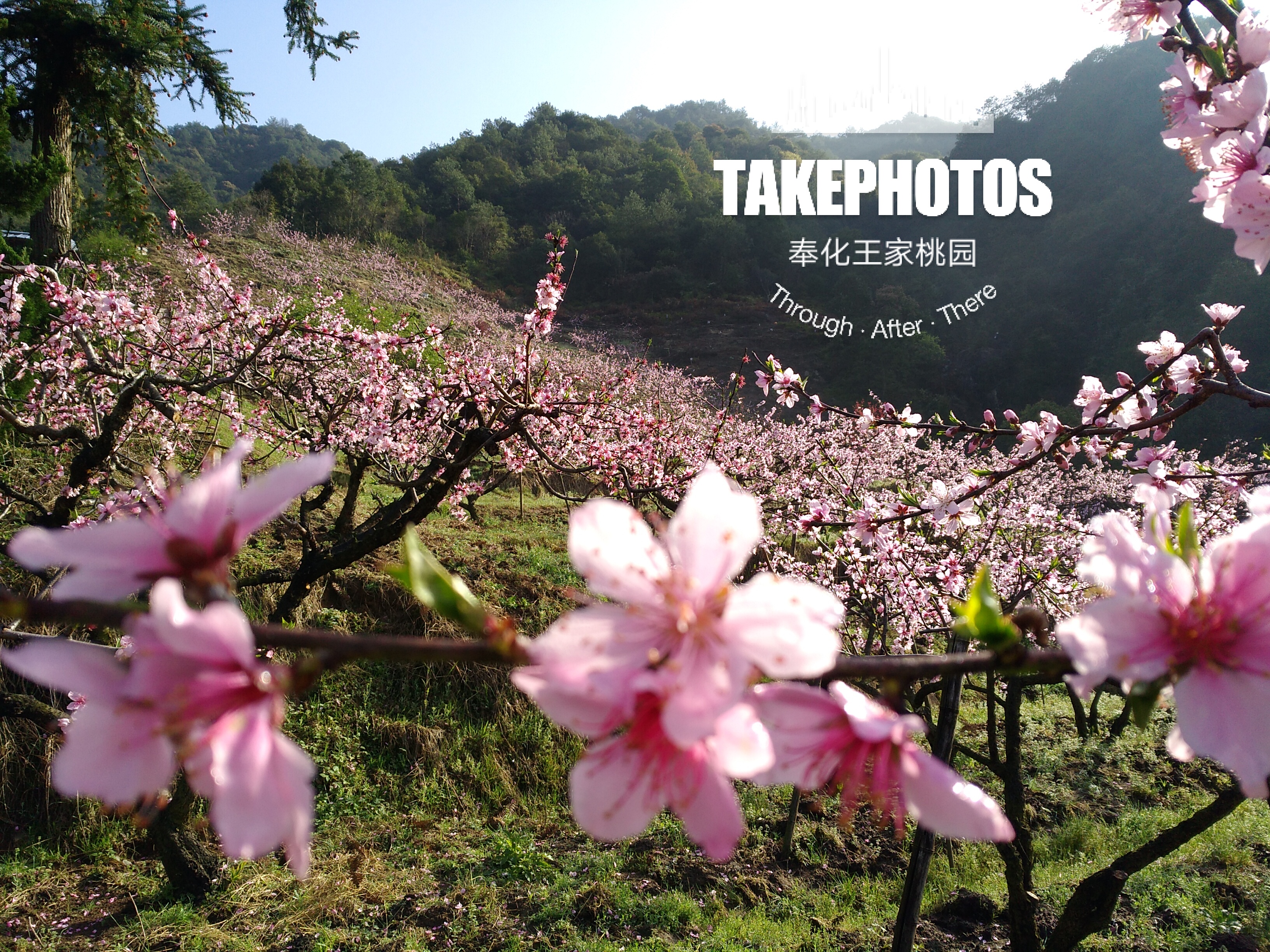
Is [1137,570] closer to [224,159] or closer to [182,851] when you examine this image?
[182,851]

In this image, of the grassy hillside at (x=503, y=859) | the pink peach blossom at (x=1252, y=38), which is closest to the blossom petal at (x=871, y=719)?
the pink peach blossom at (x=1252, y=38)

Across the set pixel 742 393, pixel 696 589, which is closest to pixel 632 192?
pixel 742 393

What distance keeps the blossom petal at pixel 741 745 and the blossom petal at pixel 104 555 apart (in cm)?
35

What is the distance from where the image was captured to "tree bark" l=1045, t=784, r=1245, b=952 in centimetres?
222

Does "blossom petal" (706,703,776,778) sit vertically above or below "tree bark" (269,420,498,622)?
above

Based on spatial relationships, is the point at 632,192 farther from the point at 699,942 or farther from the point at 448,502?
the point at 699,942

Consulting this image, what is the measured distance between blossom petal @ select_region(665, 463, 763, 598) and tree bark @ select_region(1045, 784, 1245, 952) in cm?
265

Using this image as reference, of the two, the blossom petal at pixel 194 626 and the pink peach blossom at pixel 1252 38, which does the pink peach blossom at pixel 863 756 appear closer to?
the blossom petal at pixel 194 626

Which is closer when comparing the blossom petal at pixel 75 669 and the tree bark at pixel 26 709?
the blossom petal at pixel 75 669

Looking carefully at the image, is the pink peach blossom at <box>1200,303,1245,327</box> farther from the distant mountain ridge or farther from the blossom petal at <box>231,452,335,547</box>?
the distant mountain ridge

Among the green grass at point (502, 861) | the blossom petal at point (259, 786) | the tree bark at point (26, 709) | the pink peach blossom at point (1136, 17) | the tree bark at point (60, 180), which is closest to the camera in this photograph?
the blossom petal at point (259, 786)

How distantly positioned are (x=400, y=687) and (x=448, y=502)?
181 centimetres

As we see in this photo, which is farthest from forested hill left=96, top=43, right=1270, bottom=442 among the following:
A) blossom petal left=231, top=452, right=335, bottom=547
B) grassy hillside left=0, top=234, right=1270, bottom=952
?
blossom petal left=231, top=452, right=335, bottom=547

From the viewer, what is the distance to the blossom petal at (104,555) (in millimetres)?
385
